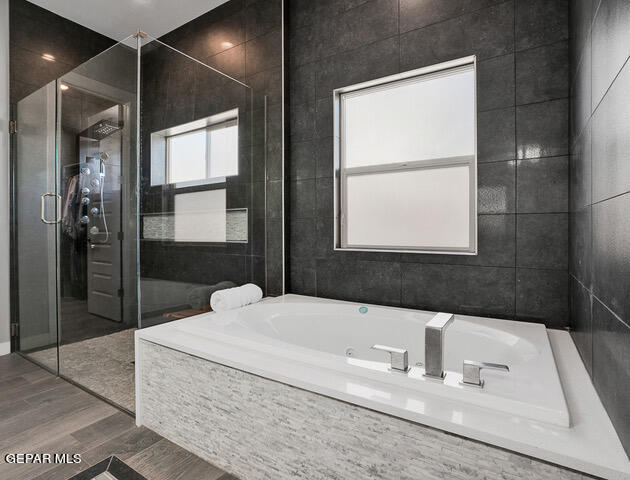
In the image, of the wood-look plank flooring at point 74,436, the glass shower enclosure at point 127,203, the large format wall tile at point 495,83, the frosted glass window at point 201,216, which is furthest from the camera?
the frosted glass window at point 201,216

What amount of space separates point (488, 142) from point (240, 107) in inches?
64.3

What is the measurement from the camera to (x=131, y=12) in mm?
3041

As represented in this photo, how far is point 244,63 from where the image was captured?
277cm

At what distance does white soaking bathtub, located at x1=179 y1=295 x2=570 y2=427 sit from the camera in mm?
1070

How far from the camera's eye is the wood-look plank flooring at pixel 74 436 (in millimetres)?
1519

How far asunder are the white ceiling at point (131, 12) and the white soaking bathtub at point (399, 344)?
97.3 inches

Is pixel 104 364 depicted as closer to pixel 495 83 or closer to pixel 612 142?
pixel 612 142

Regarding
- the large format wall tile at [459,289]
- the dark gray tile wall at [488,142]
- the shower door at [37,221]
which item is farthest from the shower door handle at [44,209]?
the large format wall tile at [459,289]

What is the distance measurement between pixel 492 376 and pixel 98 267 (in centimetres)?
243

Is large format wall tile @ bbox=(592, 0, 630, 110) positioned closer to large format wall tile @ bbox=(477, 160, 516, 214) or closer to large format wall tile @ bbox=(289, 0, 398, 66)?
large format wall tile @ bbox=(477, 160, 516, 214)

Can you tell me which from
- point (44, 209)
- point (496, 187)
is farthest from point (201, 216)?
point (496, 187)

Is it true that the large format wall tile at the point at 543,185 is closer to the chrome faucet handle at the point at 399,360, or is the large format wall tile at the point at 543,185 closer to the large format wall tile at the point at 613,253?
the large format wall tile at the point at 613,253

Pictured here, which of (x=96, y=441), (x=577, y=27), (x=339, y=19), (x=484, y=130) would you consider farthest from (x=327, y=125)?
(x=96, y=441)

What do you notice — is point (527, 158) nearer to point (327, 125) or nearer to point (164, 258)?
point (327, 125)
